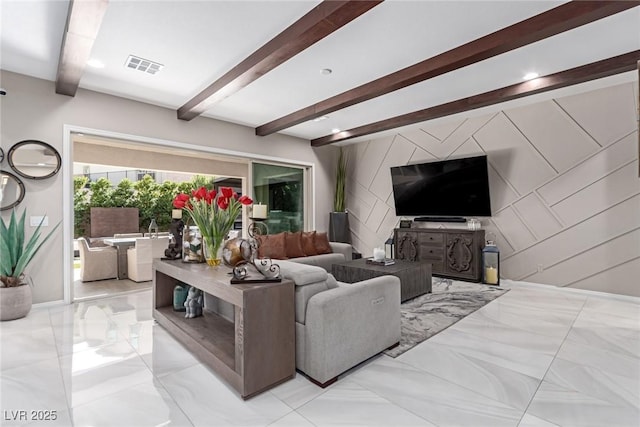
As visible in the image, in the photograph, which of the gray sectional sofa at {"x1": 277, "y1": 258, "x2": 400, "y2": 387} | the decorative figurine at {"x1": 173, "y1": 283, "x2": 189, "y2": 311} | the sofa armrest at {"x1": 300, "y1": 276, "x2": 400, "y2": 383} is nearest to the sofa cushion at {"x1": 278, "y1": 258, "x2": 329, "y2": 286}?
the gray sectional sofa at {"x1": 277, "y1": 258, "x2": 400, "y2": 387}

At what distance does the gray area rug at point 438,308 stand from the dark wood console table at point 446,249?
0.21 m

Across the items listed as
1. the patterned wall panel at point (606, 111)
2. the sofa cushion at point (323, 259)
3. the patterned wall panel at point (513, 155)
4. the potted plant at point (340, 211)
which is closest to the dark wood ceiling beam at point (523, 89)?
the patterned wall panel at point (606, 111)

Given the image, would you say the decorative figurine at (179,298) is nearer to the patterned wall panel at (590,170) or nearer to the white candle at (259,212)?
the white candle at (259,212)

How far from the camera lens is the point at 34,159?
141 inches

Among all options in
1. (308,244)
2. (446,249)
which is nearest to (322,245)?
(308,244)

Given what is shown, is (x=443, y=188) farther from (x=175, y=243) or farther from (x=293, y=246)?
(x=175, y=243)

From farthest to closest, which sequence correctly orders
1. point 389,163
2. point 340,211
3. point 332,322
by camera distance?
point 340,211
point 389,163
point 332,322

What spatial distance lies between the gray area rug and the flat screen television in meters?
1.22

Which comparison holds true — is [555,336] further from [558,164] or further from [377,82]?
[377,82]

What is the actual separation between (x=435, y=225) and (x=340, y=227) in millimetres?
1924

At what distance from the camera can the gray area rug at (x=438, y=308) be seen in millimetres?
2740

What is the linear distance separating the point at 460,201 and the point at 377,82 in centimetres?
254

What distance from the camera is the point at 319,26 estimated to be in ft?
7.86

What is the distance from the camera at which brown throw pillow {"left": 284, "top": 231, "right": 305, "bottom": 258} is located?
455 cm
